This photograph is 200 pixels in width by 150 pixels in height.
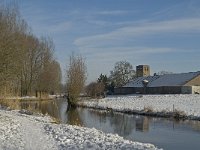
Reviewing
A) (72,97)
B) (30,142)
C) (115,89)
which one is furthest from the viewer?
(115,89)

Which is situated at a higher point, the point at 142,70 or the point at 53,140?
the point at 142,70

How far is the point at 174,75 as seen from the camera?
9419cm

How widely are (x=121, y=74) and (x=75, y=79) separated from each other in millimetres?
57321

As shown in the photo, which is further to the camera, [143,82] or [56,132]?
[143,82]

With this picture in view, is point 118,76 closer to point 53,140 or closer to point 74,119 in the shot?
point 74,119

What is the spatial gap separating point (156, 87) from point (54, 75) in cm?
2533

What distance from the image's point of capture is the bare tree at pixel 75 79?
2306 inches

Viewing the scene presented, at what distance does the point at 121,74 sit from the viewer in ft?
379

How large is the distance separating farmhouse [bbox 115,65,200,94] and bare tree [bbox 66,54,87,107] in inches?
1183

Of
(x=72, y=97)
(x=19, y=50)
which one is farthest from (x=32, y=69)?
(x=19, y=50)

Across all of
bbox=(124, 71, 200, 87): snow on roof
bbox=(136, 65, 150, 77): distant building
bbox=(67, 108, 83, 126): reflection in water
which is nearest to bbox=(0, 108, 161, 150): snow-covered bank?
bbox=(67, 108, 83, 126): reflection in water

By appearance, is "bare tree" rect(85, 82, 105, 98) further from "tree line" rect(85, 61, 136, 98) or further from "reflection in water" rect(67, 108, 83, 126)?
"reflection in water" rect(67, 108, 83, 126)

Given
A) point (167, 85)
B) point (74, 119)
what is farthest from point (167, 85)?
point (74, 119)

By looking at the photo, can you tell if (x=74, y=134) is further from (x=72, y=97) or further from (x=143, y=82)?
(x=143, y=82)
